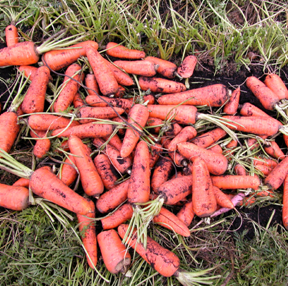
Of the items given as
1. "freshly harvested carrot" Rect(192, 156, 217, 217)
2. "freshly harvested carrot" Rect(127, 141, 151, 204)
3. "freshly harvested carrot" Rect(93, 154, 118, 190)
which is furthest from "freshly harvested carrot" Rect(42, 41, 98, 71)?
"freshly harvested carrot" Rect(192, 156, 217, 217)

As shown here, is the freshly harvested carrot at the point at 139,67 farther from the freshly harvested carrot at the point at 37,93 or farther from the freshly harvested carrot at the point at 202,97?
the freshly harvested carrot at the point at 37,93

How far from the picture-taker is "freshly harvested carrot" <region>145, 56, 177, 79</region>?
9.50 ft

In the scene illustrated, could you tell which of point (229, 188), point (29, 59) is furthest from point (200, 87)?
point (29, 59)

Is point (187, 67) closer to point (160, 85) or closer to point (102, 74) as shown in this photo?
point (160, 85)

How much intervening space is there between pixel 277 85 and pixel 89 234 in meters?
2.88

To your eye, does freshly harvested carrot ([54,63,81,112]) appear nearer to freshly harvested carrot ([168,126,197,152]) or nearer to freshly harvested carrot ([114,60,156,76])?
freshly harvested carrot ([114,60,156,76])

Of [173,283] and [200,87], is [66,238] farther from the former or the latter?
[200,87]

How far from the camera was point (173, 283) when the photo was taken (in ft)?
7.48

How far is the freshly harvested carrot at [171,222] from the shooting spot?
7.56 ft

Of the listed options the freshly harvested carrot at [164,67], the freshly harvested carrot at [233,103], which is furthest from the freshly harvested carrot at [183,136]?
the freshly harvested carrot at [164,67]

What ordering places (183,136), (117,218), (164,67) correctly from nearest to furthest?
(117,218)
(183,136)
(164,67)

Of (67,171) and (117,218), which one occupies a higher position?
(67,171)

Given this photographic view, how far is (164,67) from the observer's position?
290 cm

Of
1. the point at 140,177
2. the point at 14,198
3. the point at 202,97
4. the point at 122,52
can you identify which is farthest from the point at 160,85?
the point at 14,198
